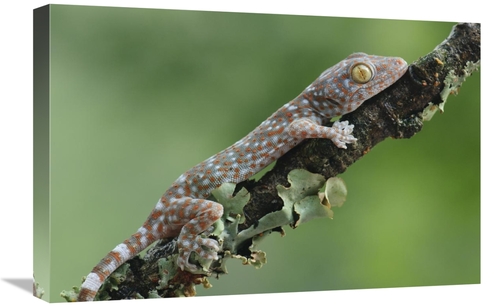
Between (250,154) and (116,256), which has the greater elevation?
(250,154)

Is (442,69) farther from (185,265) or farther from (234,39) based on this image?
(185,265)

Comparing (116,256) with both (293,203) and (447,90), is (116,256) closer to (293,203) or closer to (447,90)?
(293,203)

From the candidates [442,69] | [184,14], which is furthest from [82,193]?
[442,69]

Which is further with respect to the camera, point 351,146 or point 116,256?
point 351,146

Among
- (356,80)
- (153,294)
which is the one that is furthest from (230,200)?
(356,80)

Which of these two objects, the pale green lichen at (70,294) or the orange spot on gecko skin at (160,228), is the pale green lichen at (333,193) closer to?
the orange spot on gecko skin at (160,228)

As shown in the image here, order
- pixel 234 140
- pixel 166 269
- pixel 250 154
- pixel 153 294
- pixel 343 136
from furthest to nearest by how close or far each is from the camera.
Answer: pixel 234 140 → pixel 250 154 → pixel 343 136 → pixel 153 294 → pixel 166 269

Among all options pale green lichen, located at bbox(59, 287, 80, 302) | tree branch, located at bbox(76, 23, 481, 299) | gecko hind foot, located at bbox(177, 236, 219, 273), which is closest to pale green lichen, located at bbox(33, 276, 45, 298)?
pale green lichen, located at bbox(59, 287, 80, 302)

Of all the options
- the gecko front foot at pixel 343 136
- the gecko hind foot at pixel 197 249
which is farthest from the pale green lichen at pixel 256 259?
the gecko front foot at pixel 343 136

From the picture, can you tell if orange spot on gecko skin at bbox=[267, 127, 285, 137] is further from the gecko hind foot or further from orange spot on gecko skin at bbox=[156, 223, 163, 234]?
orange spot on gecko skin at bbox=[156, 223, 163, 234]
